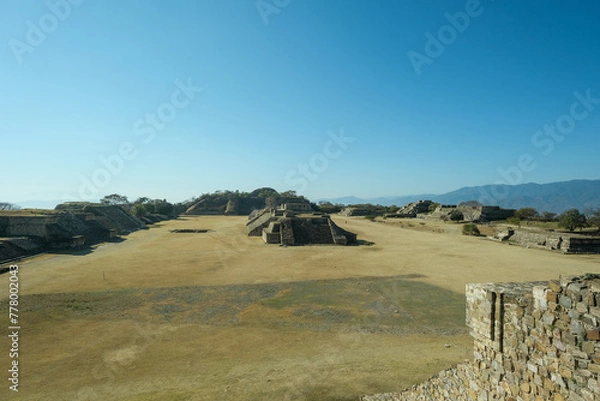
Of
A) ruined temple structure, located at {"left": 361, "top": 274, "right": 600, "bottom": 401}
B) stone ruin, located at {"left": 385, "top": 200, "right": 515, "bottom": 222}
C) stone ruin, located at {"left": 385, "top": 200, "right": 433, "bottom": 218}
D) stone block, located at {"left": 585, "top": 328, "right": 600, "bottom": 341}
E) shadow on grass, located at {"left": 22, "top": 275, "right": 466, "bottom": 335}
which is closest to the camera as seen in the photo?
stone block, located at {"left": 585, "top": 328, "right": 600, "bottom": 341}

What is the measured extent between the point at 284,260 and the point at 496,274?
1304 cm

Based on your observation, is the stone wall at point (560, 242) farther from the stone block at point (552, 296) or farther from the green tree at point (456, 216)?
the stone block at point (552, 296)

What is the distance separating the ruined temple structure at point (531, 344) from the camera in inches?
128

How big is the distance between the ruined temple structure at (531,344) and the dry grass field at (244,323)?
292 centimetres

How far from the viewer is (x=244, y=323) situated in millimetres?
11086

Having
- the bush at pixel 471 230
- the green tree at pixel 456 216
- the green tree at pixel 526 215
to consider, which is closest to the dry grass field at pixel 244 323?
the bush at pixel 471 230

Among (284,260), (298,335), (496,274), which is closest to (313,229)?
(284,260)

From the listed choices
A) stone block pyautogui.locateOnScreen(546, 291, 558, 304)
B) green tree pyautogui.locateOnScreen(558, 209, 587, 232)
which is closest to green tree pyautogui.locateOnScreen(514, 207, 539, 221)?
green tree pyautogui.locateOnScreen(558, 209, 587, 232)

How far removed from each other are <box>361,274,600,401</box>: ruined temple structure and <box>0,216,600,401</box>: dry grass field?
115 inches

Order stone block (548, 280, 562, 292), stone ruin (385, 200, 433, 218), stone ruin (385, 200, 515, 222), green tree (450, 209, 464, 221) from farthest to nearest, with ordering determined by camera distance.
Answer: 1. stone ruin (385, 200, 433, 218)
2. green tree (450, 209, 464, 221)
3. stone ruin (385, 200, 515, 222)
4. stone block (548, 280, 562, 292)

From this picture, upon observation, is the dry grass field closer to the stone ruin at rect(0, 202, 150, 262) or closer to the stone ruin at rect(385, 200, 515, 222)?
the stone ruin at rect(0, 202, 150, 262)

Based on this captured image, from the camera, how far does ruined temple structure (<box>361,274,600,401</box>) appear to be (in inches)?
128

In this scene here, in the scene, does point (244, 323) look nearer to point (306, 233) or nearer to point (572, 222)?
point (306, 233)

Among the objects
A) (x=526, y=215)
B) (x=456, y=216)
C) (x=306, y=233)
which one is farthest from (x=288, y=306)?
(x=526, y=215)
